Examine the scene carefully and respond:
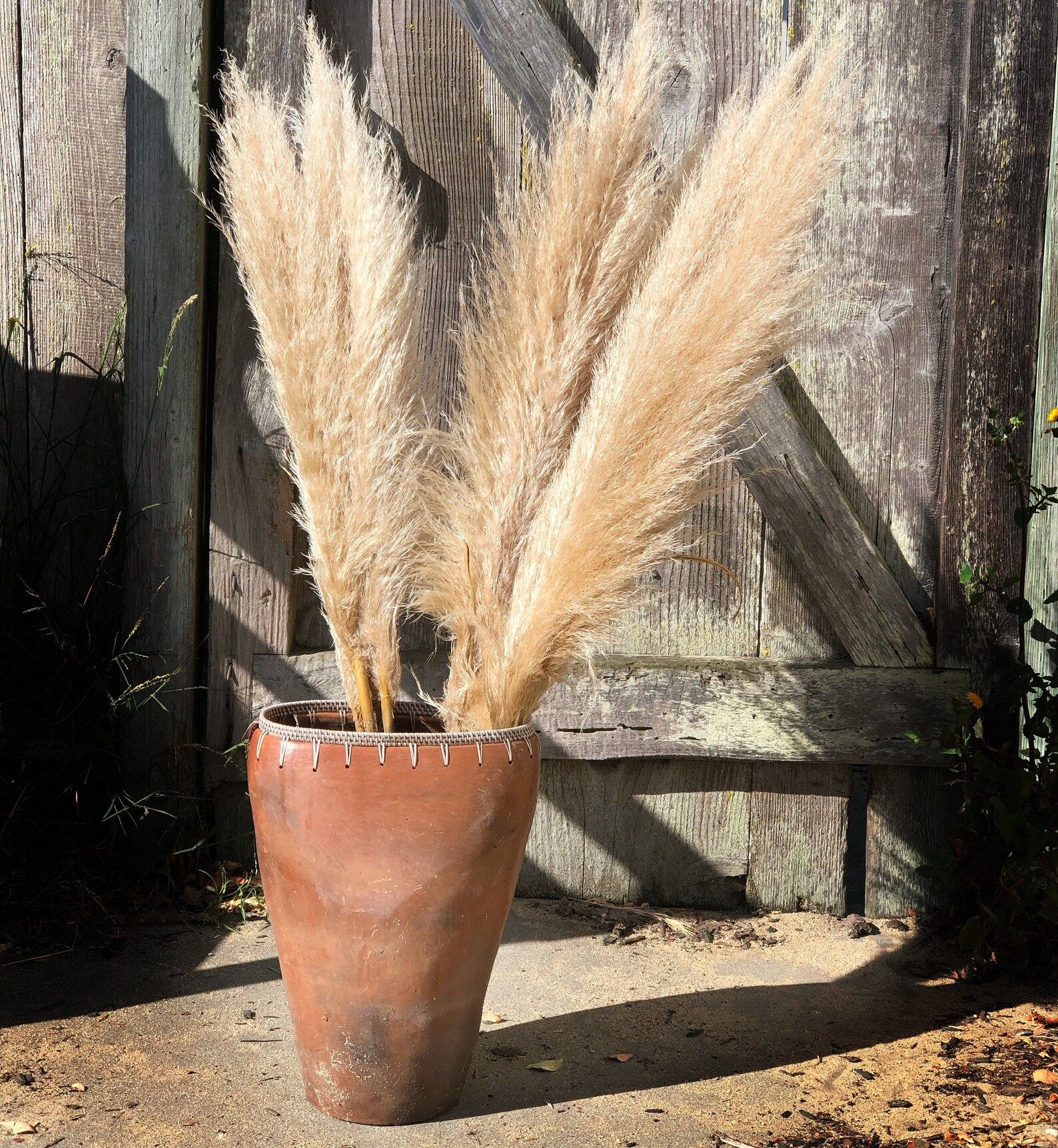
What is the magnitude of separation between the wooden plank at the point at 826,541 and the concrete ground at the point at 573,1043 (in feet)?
2.03

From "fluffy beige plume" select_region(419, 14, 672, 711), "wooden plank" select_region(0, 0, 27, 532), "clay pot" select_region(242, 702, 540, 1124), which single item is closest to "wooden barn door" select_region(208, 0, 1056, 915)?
"wooden plank" select_region(0, 0, 27, 532)

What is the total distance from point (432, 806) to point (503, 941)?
88 cm

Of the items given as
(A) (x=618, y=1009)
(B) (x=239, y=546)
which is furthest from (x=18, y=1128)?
(B) (x=239, y=546)

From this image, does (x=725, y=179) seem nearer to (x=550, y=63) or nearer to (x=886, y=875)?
(x=550, y=63)

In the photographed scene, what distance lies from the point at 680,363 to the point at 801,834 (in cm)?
133

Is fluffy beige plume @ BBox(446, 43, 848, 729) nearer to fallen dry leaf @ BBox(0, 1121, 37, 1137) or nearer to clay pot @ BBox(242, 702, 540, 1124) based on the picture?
clay pot @ BBox(242, 702, 540, 1124)

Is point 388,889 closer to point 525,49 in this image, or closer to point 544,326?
point 544,326

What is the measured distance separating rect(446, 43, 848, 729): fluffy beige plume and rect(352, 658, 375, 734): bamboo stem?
0.21m

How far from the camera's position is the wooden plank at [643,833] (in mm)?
2348

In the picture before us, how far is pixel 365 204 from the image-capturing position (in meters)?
1.44

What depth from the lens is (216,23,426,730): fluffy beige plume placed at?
1.42 metres

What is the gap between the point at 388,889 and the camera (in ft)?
4.68

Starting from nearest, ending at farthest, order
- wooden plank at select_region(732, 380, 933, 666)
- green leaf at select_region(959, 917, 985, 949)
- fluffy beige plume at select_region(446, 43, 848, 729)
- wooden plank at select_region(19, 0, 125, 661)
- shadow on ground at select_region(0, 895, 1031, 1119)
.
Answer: fluffy beige plume at select_region(446, 43, 848, 729)
shadow on ground at select_region(0, 895, 1031, 1119)
green leaf at select_region(959, 917, 985, 949)
wooden plank at select_region(732, 380, 933, 666)
wooden plank at select_region(19, 0, 125, 661)

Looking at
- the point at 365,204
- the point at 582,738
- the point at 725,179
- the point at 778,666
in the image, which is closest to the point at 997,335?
the point at 778,666
